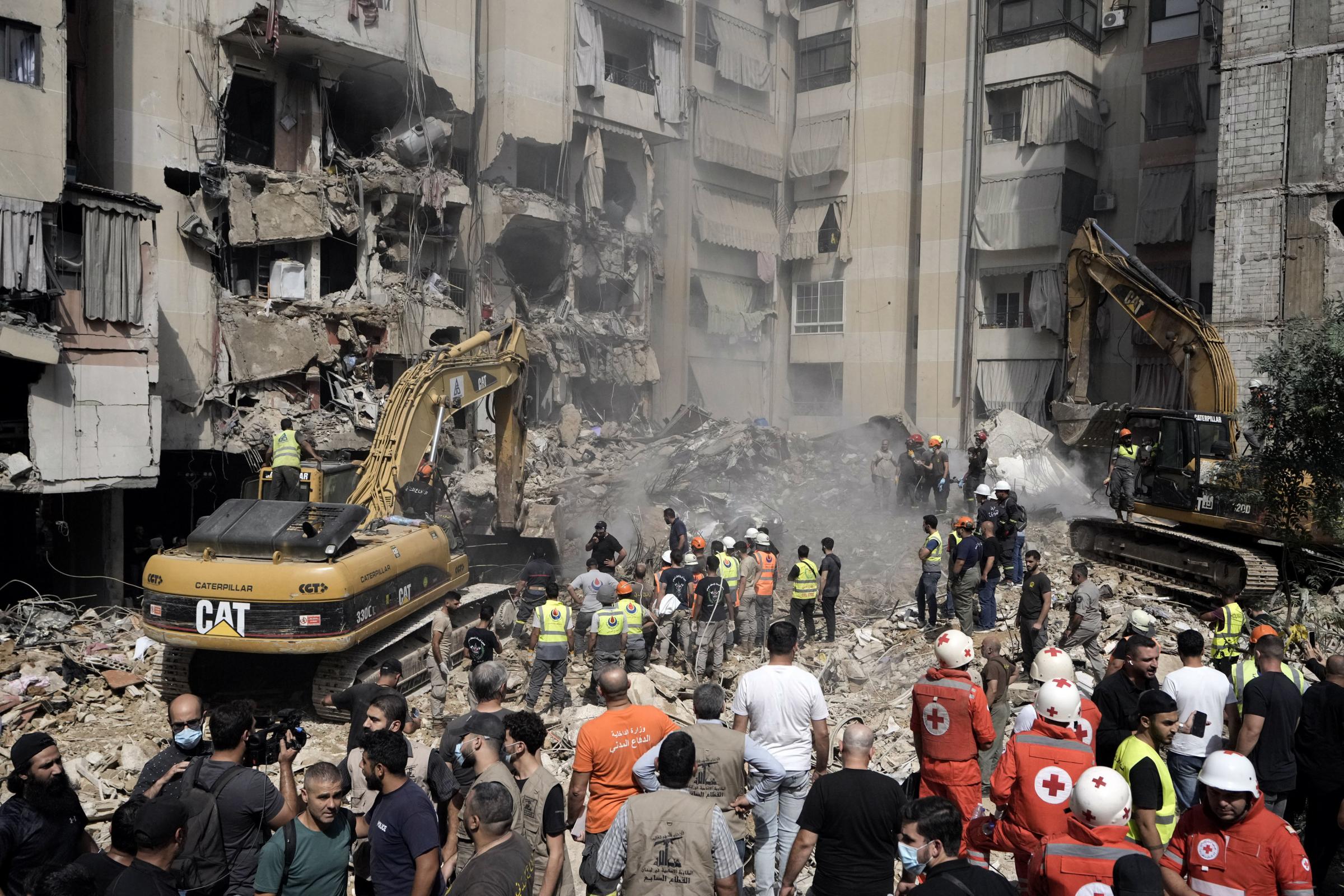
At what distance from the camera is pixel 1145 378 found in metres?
26.1

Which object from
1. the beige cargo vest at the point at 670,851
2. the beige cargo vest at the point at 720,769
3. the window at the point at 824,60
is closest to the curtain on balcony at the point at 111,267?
the beige cargo vest at the point at 720,769

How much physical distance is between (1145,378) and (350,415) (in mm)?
20027

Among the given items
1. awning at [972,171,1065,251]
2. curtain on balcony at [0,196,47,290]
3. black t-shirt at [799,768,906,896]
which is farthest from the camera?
awning at [972,171,1065,251]

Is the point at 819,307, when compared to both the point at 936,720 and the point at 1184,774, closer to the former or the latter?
the point at 1184,774

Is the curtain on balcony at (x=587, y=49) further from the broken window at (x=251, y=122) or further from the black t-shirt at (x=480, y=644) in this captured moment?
the black t-shirt at (x=480, y=644)

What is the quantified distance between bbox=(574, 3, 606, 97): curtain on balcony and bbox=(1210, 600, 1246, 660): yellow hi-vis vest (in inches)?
874

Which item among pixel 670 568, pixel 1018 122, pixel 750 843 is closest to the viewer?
pixel 750 843

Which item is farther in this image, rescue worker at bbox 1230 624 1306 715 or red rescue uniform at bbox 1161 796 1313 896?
rescue worker at bbox 1230 624 1306 715

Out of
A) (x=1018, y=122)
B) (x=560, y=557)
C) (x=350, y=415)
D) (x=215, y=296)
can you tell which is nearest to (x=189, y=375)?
(x=215, y=296)

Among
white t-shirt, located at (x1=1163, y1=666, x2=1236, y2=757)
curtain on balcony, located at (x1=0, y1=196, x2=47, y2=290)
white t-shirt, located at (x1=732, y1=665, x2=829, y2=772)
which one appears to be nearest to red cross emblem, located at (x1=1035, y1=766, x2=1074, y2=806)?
white t-shirt, located at (x1=732, y1=665, x2=829, y2=772)

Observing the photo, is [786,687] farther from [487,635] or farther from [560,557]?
[560,557]

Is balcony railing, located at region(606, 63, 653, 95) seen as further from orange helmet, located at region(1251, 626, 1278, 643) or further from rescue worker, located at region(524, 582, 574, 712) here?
orange helmet, located at region(1251, 626, 1278, 643)

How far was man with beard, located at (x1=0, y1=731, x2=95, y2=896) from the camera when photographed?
4438mm

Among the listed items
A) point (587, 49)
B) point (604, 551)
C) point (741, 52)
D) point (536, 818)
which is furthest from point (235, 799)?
point (741, 52)
